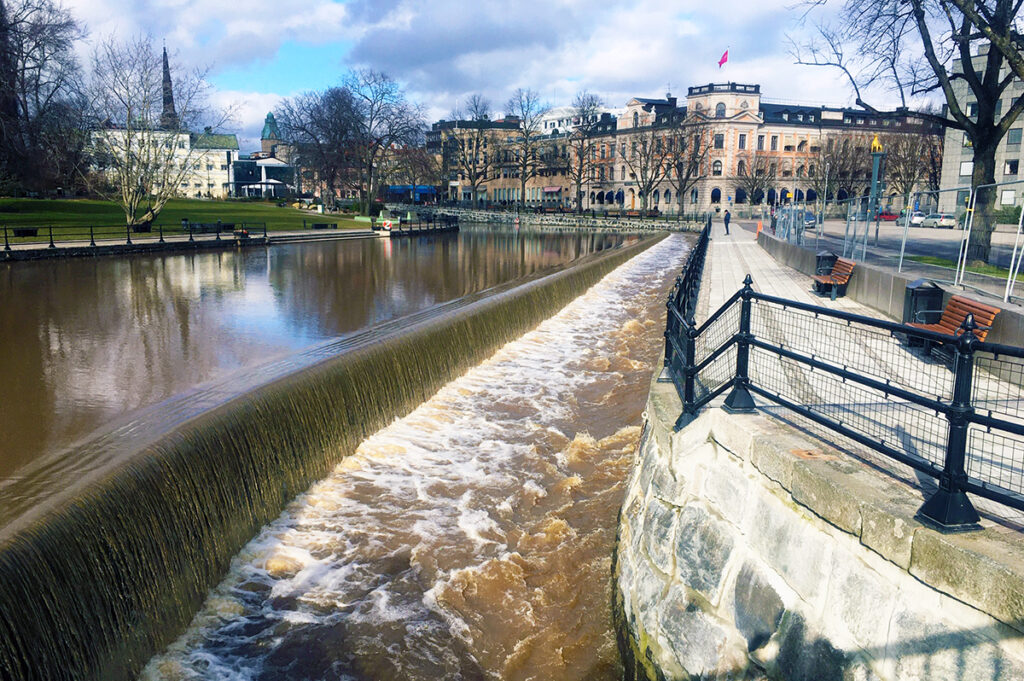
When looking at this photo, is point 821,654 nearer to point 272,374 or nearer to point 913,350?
point 913,350

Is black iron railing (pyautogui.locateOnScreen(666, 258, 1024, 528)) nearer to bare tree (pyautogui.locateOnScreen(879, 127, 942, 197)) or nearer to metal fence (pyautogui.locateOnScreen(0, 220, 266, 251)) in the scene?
metal fence (pyautogui.locateOnScreen(0, 220, 266, 251))

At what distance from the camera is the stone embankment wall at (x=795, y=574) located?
3.48 metres

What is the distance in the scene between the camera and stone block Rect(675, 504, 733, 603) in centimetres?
530

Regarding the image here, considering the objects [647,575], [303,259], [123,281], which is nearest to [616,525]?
[647,575]

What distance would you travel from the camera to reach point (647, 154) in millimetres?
85312

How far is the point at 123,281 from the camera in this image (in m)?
21.9

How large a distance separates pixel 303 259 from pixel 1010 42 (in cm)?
2594

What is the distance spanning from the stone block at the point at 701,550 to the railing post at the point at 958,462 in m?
1.76

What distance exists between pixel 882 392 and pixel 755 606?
2892 mm

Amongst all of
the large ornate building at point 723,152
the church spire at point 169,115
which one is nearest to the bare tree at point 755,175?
the large ornate building at point 723,152

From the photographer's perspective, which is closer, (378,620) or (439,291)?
(378,620)

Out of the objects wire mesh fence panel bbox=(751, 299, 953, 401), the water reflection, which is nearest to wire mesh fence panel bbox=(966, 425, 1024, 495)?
wire mesh fence panel bbox=(751, 299, 953, 401)

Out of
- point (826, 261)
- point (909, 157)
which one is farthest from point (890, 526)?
point (909, 157)

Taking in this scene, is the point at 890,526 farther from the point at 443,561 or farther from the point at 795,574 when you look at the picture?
the point at 443,561
